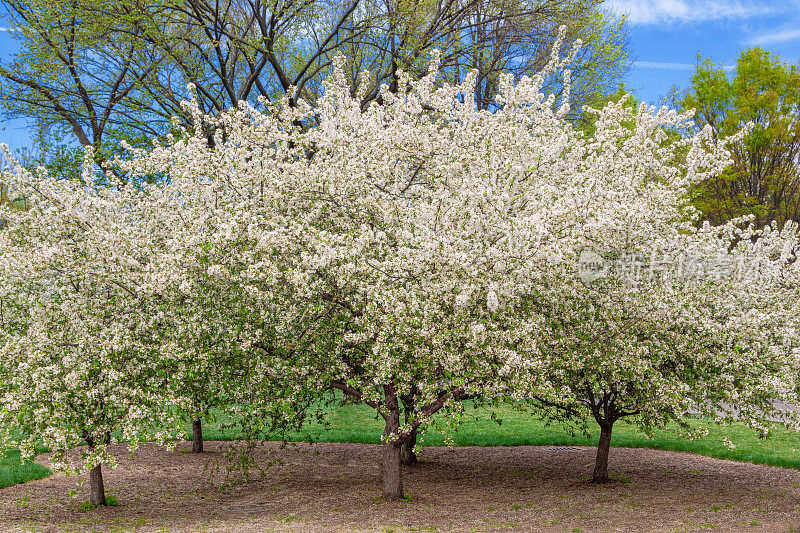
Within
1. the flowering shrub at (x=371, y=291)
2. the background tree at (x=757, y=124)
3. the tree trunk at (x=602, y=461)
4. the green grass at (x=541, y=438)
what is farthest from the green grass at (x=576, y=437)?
the background tree at (x=757, y=124)

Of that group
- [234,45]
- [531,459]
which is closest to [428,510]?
[531,459]

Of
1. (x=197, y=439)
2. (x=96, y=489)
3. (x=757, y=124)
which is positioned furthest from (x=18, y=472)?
(x=757, y=124)

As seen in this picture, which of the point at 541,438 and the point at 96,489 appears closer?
the point at 96,489

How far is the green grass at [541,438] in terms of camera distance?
1639 centimetres

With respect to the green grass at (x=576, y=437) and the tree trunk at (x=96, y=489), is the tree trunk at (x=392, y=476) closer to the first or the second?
the green grass at (x=576, y=437)

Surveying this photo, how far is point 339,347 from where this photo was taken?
33.5 feet

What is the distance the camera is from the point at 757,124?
86.6 feet

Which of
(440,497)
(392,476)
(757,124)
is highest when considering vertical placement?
(757,124)

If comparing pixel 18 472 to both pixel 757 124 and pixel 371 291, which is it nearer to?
pixel 371 291

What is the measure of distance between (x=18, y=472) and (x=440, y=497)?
1030cm

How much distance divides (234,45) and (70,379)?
1659 cm

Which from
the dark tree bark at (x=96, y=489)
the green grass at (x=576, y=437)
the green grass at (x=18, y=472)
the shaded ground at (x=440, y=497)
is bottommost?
the green grass at (x=576, y=437)

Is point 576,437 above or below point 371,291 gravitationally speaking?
below

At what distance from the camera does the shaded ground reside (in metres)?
11.0
